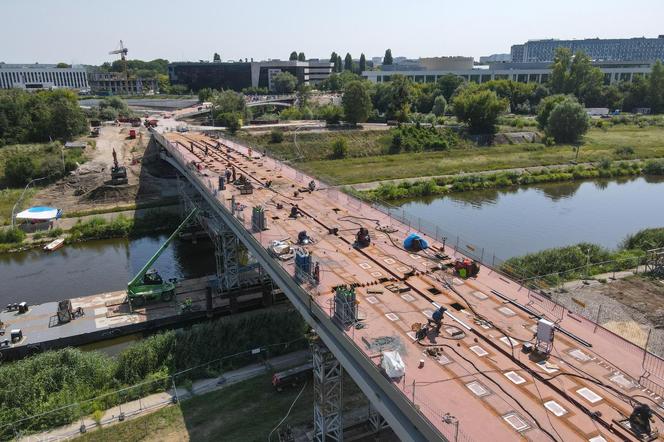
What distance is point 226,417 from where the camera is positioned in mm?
23797

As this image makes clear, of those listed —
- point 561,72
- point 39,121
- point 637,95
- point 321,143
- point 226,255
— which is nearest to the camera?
point 226,255

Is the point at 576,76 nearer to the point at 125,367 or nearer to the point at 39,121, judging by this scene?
the point at 39,121

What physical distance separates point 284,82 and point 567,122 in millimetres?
86441

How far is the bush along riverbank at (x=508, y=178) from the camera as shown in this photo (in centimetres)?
6931

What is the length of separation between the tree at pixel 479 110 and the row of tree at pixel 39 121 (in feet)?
242

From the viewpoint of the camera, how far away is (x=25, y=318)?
3397cm

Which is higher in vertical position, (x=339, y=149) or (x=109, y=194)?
(x=339, y=149)

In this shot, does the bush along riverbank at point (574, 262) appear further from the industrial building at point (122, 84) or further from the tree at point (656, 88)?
the industrial building at point (122, 84)

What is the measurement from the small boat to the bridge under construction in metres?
30.7

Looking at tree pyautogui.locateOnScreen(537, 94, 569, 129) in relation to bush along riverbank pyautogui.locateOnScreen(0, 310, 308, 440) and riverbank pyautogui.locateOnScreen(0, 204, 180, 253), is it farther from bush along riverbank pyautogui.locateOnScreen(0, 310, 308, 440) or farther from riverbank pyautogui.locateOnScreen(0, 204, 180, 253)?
bush along riverbank pyautogui.locateOnScreen(0, 310, 308, 440)

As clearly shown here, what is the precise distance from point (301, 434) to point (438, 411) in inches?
408

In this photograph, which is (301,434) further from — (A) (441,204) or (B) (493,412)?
(A) (441,204)

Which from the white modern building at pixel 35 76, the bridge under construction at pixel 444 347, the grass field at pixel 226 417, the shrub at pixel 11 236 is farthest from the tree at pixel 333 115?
the white modern building at pixel 35 76

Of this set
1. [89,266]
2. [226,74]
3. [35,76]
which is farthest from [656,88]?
[35,76]
